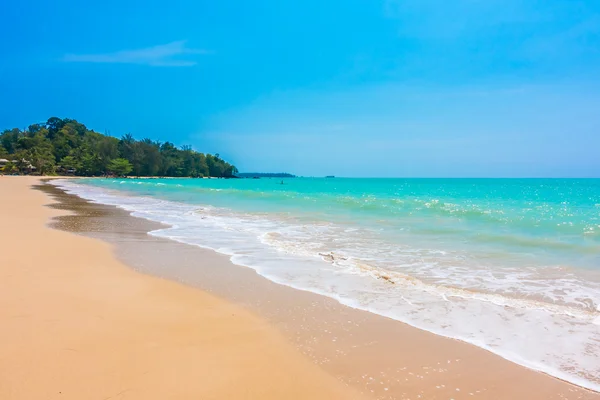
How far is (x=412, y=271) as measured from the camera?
21.8 ft

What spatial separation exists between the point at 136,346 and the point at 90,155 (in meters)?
118

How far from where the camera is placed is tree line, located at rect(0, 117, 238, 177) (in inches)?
3350

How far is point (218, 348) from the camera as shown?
3.31 meters

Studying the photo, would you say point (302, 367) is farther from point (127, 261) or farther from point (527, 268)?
point (527, 268)

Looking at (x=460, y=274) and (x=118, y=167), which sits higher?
(x=118, y=167)

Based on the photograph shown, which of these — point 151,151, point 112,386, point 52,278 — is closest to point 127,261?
point 52,278

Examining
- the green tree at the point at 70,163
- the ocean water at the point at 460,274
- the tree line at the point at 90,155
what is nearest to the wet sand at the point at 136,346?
the ocean water at the point at 460,274

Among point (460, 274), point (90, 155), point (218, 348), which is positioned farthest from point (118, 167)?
point (218, 348)

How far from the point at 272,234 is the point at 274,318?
6.67 meters

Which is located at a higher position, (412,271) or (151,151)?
(151,151)

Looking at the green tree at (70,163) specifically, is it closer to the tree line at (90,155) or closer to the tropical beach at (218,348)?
the tree line at (90,155)

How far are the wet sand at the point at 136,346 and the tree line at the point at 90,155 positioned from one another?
300 feet

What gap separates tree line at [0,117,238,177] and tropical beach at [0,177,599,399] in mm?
91555

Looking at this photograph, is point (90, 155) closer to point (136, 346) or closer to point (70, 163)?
point (70, 163)
